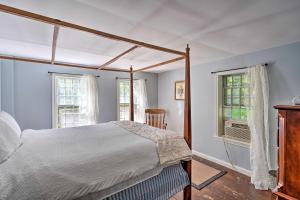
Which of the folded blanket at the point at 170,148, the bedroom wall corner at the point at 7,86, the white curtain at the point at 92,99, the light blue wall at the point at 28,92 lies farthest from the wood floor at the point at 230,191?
the bedroom wall corner at the point at 7,86

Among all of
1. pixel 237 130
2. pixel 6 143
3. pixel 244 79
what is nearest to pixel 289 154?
pixel 237 130

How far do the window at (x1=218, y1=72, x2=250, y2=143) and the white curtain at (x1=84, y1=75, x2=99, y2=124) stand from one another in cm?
294

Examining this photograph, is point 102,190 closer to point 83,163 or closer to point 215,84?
point 83,163

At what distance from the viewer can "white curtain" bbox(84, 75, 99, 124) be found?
3.67m

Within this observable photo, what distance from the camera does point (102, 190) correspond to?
128 cm

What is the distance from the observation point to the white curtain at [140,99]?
4.59m

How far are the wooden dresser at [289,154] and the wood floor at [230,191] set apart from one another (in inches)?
43.0

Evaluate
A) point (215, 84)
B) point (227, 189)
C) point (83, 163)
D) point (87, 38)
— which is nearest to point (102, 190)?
point (83, 163)

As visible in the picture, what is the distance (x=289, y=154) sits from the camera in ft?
4.09

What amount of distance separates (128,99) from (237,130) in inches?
114

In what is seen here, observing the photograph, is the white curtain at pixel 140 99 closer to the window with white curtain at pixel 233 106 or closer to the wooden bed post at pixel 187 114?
the window with white curtain at pixel 233 106

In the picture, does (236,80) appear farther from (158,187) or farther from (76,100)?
(76,100)

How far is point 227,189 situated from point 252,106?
1423 mm

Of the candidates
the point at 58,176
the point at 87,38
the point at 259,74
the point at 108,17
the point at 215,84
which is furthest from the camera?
the point at 215,84
